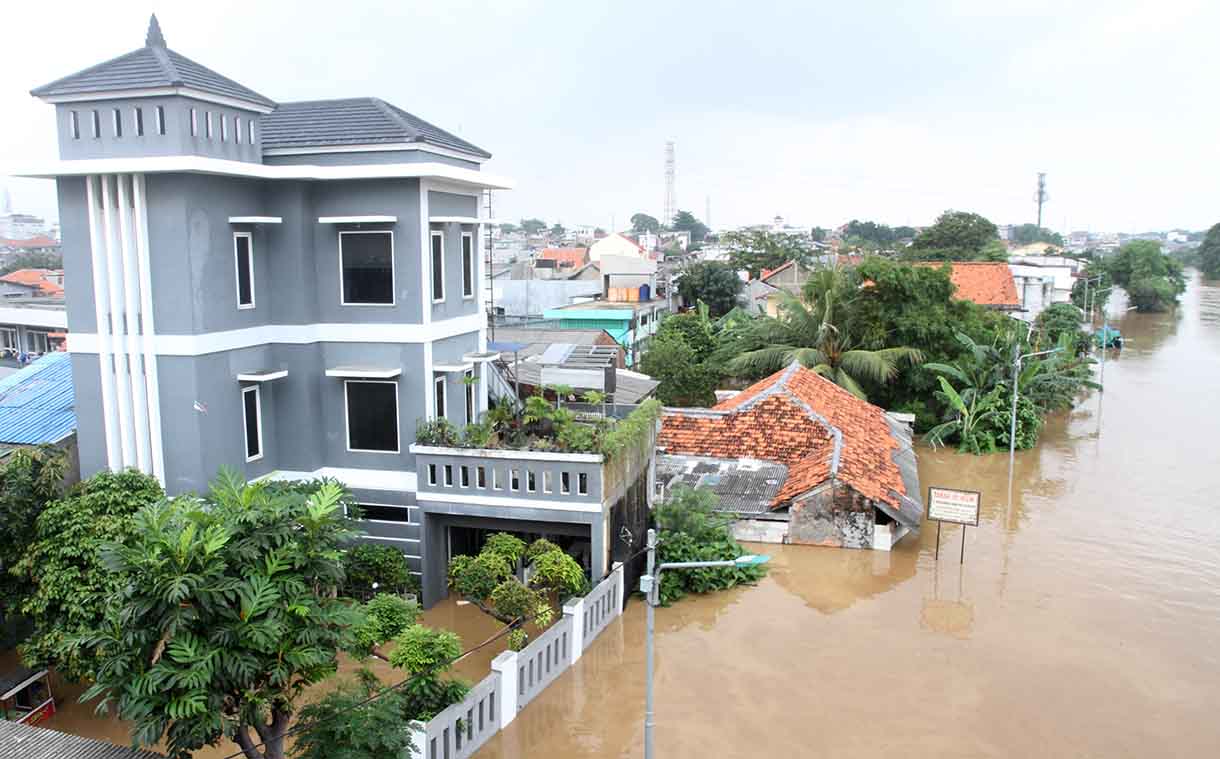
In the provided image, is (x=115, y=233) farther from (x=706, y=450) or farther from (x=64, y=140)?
(x=706, y=450)

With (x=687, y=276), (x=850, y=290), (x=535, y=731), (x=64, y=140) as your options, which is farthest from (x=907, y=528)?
(x=687, y=276)

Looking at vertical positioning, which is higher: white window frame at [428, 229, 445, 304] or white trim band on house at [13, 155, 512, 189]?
white trim band on house at [13, 155, 512, 189]

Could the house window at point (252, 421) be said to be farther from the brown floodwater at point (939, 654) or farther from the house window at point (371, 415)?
the brown floodwater at point (939, 654)

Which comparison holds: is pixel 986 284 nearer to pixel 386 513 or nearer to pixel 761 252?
pixel 761 252

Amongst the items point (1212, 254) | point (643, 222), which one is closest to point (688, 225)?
point (643, 222)

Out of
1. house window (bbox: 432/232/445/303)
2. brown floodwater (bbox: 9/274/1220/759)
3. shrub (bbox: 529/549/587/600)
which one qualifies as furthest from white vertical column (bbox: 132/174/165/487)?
shrub (bbox: 529/549/587/600)

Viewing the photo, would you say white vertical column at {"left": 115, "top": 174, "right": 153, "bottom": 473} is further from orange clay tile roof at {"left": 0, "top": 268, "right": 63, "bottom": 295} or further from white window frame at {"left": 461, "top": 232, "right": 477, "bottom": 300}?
orange clay tile roof at {"left": 0, "top": 268, "right": 63, "bottom": 295}

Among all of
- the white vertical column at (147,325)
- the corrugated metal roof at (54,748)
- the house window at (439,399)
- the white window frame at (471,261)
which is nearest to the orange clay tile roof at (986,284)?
the white window frame at (471,261)
